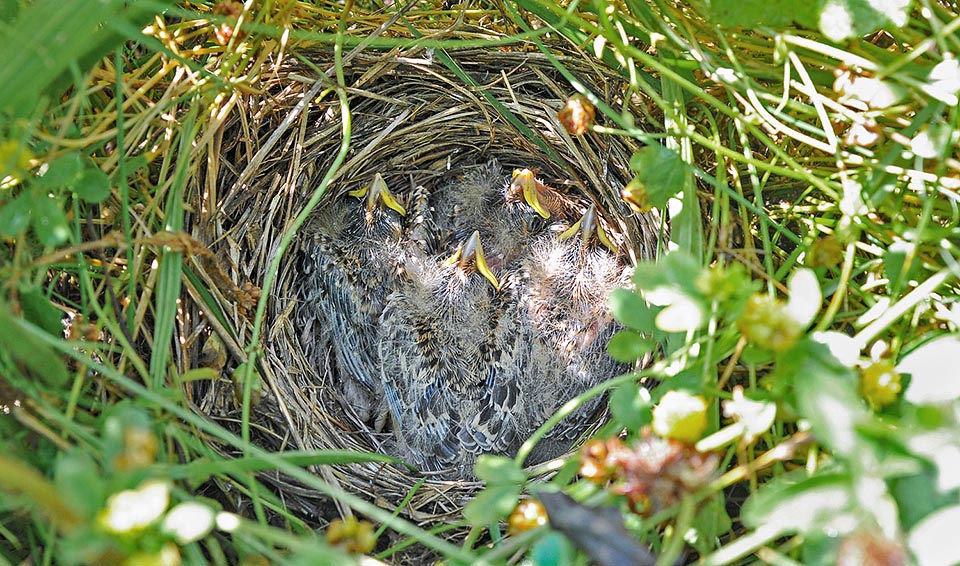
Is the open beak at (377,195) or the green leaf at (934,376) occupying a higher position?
the green leaf at (934,376)

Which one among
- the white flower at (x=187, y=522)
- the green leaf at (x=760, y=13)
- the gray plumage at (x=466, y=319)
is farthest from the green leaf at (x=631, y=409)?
the gray plumage at (x=466, y=319)

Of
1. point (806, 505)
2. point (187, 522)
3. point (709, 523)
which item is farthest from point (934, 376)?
point (187, 522)

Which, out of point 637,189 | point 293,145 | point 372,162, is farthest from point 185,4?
point 637,189

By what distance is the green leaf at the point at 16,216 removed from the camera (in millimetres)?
856

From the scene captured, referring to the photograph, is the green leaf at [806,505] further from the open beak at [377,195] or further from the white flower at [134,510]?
the open beak at [377,195]

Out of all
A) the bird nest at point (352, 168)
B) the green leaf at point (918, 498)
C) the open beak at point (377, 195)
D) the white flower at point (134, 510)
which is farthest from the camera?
the open beak at point (377, 195)

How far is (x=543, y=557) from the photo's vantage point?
27.7 inches

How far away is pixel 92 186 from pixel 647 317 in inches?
29.8

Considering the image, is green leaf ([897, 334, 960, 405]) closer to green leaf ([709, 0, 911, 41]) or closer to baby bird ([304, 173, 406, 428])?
green leaf ([709, 0, 911, 41])

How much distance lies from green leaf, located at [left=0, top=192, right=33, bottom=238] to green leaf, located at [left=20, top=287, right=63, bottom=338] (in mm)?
128

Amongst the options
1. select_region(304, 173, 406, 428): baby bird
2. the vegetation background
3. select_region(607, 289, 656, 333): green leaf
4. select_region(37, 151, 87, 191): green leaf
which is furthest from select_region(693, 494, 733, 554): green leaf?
select_region(304, 173, 406, 428): baby bird

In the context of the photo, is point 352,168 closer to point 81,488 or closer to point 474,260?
point 474,260

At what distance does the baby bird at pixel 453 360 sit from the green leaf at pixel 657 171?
0.73 m

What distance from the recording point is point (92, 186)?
1.00 m
